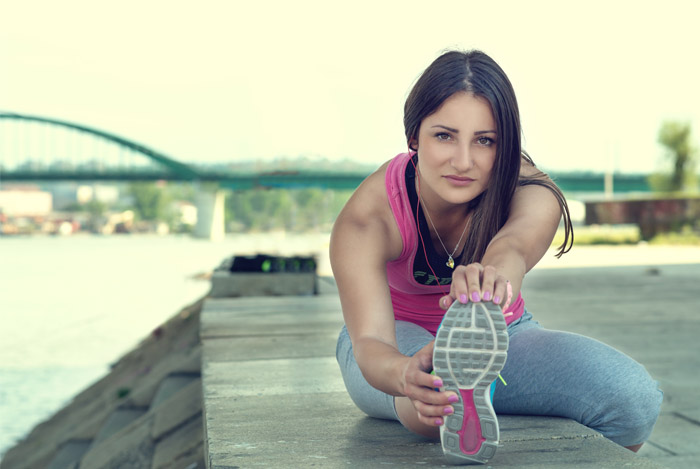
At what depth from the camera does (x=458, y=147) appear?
179 centimetres

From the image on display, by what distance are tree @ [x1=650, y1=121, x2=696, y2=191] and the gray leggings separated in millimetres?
28331

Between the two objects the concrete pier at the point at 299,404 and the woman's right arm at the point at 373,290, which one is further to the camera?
the concrete pier at the point at 299,404

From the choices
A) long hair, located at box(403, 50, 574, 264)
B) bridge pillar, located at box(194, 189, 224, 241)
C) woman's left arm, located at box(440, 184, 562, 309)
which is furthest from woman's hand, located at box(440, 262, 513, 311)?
bridge pillar, located at box(194, 189, 224, 241)

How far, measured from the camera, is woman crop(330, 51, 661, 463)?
5.17 ft

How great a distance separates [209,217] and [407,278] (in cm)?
5321

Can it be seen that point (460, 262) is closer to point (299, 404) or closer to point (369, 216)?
point (369, 216)

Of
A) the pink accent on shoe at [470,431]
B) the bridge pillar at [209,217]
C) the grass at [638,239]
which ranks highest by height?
the pink accent on shoe at [470,431]

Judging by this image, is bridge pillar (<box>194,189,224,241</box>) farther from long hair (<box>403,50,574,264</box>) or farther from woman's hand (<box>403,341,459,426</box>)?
woman's hand (<box>403,341,459,426</box>)

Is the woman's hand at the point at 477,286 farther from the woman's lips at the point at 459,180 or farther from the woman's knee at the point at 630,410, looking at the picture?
the woman's knee at the point at 630,410

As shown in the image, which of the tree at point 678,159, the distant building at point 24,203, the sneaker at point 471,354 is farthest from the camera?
the distant building at point 24,203

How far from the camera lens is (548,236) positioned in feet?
6.23

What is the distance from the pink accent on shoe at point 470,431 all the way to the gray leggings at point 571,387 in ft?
1.35

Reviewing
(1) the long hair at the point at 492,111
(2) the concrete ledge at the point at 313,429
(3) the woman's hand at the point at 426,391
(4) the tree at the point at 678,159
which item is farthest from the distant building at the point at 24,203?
(3) the woman's hand at the point at 426,391

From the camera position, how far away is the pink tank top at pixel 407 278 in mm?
1985
